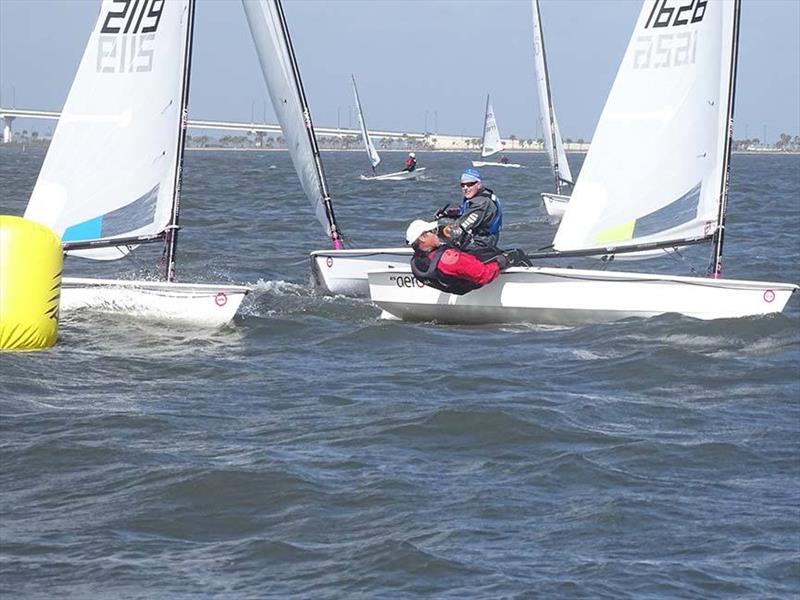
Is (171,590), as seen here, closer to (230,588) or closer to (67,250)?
(230,588)

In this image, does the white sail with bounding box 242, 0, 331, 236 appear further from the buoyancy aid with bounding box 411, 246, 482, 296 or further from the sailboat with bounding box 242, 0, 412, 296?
Result: the buoyancy aid with bounding box 411, 246, 482, 296

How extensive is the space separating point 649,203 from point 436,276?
6.80 ft

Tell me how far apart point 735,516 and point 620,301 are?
199 inches

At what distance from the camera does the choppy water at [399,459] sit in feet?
19.0

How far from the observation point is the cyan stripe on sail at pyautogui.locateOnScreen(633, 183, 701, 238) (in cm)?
1194

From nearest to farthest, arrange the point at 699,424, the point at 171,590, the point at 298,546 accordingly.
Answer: the point at 171,590 → the point at 298,546 → the point at 699,424

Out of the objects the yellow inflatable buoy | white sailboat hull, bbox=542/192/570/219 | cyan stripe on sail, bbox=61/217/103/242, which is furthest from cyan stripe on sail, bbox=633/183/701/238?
white sailboat hull, bbox=542/192/570/219

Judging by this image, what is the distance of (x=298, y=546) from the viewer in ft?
19.9

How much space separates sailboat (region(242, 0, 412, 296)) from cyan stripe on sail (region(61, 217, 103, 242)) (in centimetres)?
211

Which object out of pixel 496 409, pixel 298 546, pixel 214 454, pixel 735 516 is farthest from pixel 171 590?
pixel 496 409

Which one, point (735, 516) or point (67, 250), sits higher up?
point (67, 250)

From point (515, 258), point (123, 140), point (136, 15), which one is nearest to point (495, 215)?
point (515, 258)

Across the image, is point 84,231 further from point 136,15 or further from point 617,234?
point 617,234

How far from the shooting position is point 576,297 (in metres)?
11.5
